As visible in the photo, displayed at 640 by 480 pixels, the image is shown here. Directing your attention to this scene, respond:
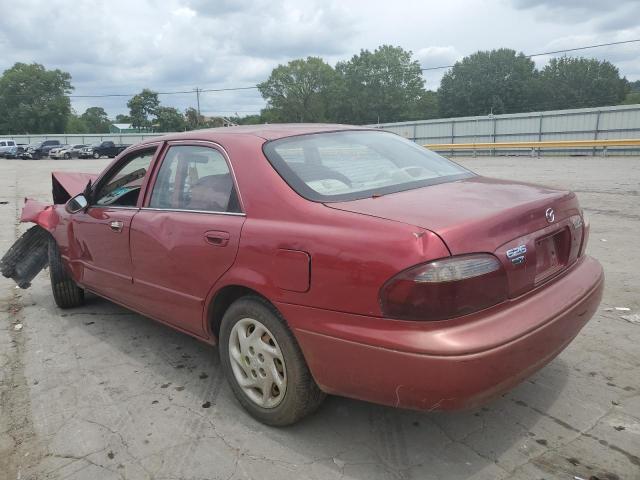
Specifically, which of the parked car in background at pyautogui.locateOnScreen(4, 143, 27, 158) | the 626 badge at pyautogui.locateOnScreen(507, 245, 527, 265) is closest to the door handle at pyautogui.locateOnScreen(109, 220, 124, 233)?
the 626 badge at pyautogui.locateOnScreen(507, 245, 527, 265)

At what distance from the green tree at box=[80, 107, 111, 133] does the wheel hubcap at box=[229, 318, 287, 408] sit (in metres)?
123

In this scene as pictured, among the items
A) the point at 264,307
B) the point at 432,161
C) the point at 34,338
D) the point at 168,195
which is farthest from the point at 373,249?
the point at 34,338

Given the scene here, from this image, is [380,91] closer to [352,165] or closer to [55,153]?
[55,153]

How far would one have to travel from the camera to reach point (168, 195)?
3.53 m


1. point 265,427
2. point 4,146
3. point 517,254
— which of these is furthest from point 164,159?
point 4,146

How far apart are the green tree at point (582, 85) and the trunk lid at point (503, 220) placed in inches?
3141

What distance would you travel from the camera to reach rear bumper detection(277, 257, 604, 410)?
7.02 feet

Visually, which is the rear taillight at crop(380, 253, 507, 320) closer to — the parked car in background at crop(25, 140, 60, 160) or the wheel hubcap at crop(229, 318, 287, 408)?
the wheel hubcap at crop(229, 318, 287, 408)

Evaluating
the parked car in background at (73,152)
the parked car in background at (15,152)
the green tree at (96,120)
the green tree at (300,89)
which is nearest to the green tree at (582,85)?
the green tree at (300,89)

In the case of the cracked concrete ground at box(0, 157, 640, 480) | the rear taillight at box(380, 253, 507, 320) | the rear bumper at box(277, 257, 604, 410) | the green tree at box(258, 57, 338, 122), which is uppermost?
the green tree at box(258, 57, 338, 122)

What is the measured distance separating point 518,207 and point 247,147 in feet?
4.97

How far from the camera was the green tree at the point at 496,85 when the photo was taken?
2960 inches

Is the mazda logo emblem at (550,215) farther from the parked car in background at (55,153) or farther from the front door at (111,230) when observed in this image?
the parked car in background at (55,153)

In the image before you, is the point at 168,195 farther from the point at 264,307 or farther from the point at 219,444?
the point at 219,444
